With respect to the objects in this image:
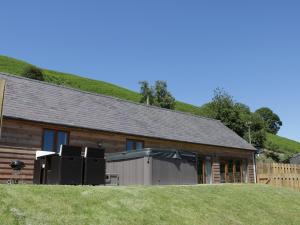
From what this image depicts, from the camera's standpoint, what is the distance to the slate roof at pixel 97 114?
18.5m

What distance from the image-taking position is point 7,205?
7965 mm

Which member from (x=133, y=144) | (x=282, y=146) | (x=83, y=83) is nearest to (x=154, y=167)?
(x=133, y=144)

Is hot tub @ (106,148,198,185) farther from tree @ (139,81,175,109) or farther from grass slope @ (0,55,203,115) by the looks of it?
grass slope @ (0,55,203,115)

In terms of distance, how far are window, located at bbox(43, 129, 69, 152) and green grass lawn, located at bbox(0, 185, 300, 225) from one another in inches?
295

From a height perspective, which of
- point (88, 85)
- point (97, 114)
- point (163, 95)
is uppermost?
point (88, 85)

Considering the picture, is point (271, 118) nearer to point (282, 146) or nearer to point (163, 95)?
point (282, 146)

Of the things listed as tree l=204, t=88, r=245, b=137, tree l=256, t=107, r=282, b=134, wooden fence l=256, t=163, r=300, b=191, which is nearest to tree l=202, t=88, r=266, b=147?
tree l=204, t=88, r=245, b=137

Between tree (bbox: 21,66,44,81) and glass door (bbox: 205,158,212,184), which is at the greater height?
tree (bbox: 21,66,44,81)

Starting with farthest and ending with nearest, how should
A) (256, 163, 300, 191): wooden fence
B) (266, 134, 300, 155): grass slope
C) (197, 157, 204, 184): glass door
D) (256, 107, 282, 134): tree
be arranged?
(256, 107, 282, 134): tree → (266, 134, 300, 155): grass slope → (197, 157, 204, 184): glass door → (256, 163, 300, 191): wooden fence

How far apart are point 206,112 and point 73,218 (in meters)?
47.2

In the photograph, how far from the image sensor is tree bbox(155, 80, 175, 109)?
64188 mm

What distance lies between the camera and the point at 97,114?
2173cm

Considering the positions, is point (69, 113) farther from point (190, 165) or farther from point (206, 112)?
point (206, 112)

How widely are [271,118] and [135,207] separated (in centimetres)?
12579
